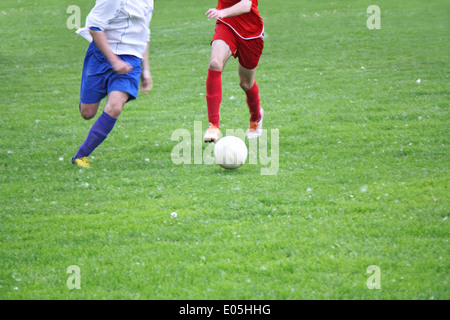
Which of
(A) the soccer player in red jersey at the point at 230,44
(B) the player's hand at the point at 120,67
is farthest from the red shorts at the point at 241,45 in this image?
(B) the player's hand at the point at 120,67

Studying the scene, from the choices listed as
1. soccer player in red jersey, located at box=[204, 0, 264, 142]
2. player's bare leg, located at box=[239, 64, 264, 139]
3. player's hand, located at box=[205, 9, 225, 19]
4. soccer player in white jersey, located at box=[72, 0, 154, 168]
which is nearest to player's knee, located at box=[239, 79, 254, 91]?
player's bare leg, located at box=[239, 64, 264, 139]

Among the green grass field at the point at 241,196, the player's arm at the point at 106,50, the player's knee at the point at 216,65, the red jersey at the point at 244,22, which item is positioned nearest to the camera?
the green grass field at the point at 241,196

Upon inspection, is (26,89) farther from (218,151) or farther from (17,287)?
(17,287)

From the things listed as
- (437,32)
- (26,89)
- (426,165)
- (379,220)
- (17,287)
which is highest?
(437,32)

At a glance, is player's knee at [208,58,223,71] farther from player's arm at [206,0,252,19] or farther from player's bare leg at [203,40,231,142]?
player's arm at [206,0,252,19]

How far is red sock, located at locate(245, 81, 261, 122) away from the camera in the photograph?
303 inches

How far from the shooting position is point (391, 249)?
13.8 feet

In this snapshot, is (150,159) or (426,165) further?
(150,159)

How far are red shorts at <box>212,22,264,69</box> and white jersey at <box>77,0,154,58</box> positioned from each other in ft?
3.02

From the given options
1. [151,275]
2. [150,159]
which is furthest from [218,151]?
[151,275]

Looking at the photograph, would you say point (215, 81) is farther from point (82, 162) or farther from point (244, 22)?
point (82, 162)

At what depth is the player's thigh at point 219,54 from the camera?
6672mm

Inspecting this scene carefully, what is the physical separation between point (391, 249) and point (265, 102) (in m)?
6.40

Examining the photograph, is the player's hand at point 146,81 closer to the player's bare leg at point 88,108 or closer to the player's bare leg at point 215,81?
the player's bare leg at point 88,108
